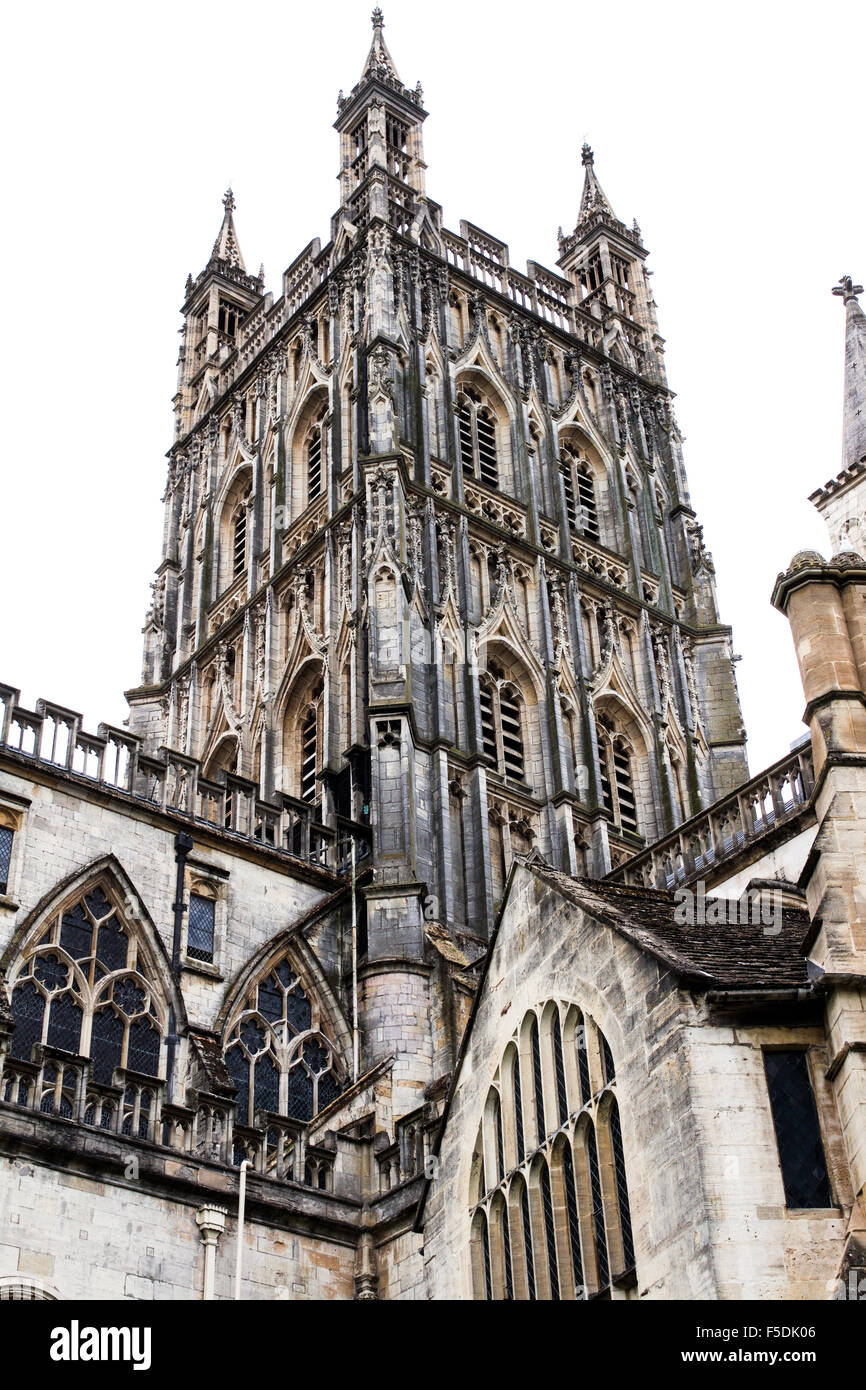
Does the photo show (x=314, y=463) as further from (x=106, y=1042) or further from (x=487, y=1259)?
(x=487, y=1259)

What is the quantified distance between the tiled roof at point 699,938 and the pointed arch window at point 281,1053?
9926mm

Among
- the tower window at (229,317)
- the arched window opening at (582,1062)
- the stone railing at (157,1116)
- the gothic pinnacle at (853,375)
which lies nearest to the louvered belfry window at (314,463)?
the tower window at (229,317)

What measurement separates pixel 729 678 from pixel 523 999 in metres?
26.3

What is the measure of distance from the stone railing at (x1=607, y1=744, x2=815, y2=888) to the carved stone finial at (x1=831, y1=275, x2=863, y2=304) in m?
17.2

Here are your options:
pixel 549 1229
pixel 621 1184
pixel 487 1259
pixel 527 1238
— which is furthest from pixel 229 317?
pixel 621 1184

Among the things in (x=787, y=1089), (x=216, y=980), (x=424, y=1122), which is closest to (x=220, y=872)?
(x=216, y=980)

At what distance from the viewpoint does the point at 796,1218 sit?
1368 cm

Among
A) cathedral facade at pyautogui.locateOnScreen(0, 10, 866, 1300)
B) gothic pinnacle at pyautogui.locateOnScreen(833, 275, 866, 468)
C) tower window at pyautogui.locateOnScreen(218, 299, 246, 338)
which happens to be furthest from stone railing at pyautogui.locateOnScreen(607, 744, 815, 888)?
tower window at pyautogui.locateOnScreen(218, 299, 246, 338)

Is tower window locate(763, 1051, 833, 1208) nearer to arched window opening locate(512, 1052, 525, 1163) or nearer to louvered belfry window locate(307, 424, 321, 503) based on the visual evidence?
arched window opening locate(512, 1052, 525, 1163)

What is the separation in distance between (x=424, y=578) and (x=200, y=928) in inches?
464

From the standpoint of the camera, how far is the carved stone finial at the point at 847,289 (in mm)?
38656

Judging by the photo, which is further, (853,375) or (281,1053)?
(853,375)

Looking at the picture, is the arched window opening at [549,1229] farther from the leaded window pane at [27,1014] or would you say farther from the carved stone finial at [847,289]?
the carved stone finial at [847,289]

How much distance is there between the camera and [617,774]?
39.9m
